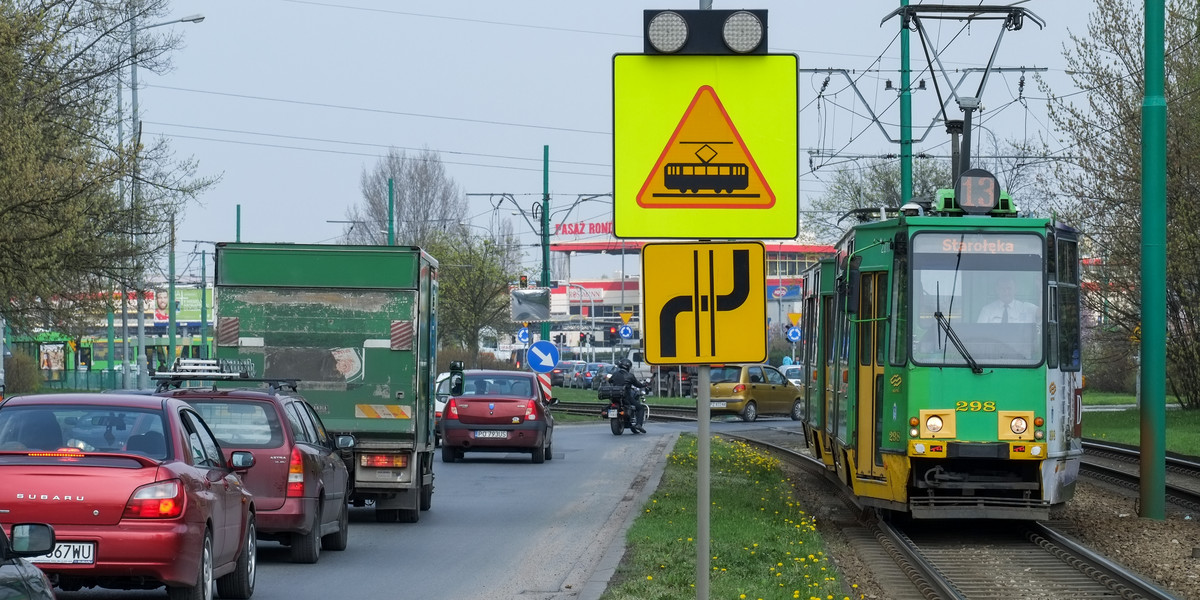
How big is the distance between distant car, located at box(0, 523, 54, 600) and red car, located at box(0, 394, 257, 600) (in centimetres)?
344

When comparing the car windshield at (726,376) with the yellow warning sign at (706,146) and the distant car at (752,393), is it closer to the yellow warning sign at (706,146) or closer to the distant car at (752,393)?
the distant car at (752,393)

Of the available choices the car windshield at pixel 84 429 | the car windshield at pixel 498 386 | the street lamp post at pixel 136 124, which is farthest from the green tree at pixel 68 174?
the car windshield at pixel 84 429

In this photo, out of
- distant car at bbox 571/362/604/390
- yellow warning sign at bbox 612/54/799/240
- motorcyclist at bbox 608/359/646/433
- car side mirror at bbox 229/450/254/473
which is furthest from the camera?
distant car at bbox 571/362/604/390

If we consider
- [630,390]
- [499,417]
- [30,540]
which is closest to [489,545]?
[30,540]

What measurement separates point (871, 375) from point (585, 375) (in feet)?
207

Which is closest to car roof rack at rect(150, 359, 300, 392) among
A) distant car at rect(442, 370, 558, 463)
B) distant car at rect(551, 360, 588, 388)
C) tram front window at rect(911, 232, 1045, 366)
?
tram front window at rect(911, 232, 1045, 366)

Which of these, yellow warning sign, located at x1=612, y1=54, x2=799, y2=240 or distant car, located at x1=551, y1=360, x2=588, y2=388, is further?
distant car, located at x1=551, y1=360, x2=588, y2=388

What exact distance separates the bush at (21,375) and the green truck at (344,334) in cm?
3443

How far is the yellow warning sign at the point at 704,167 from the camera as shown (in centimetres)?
673

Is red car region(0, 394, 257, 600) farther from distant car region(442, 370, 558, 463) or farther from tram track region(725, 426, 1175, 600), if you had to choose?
distant car region(442, 370, 558, 463)

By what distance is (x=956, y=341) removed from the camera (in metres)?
15.6

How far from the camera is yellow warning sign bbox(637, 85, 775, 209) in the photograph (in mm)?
6730

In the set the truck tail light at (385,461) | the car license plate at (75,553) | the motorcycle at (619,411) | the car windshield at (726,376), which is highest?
the car license plate at (75,553)

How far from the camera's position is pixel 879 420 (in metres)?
15.9
